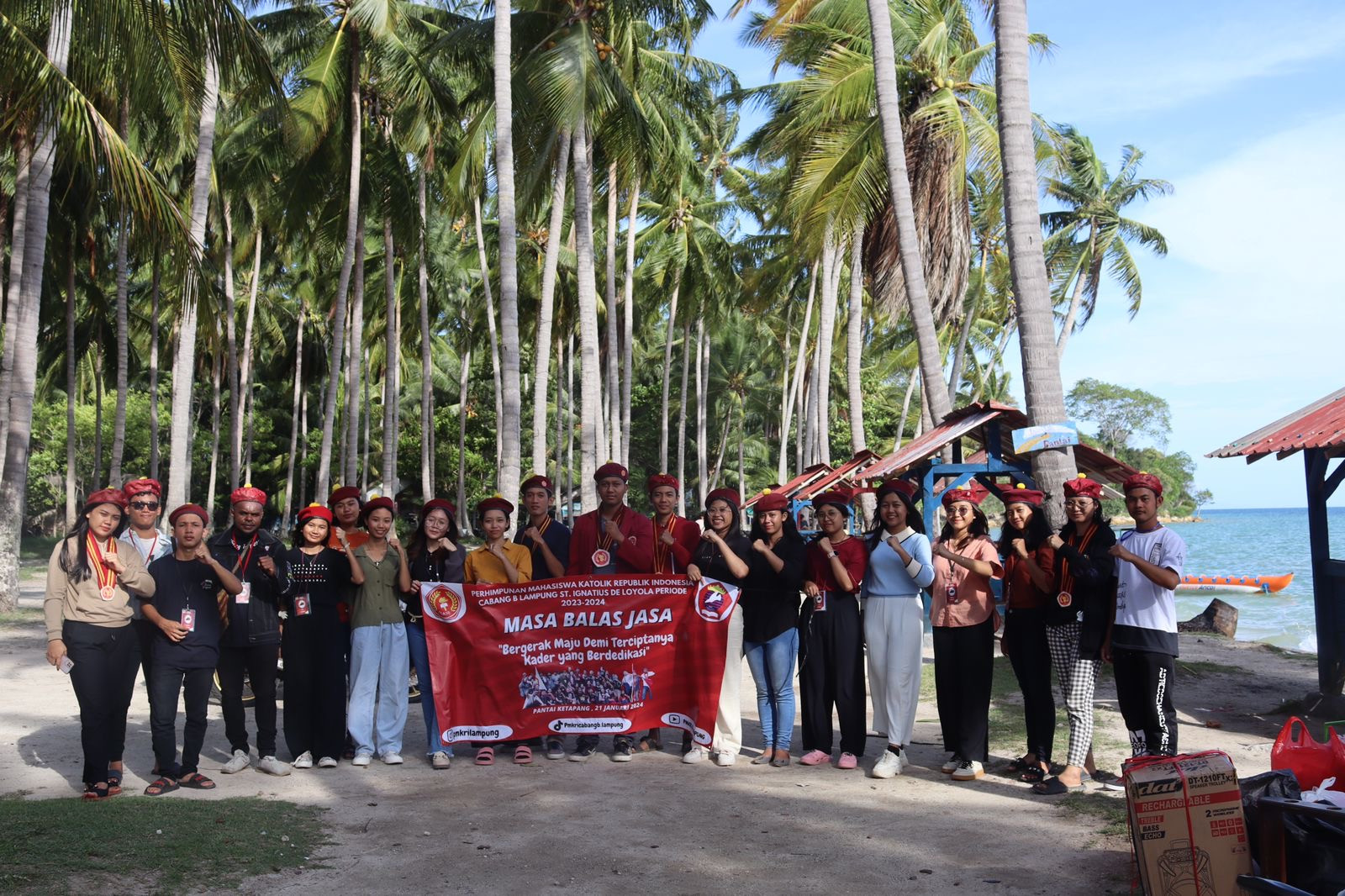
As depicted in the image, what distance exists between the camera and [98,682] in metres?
6.43

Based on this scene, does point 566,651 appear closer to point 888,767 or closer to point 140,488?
point 888,767

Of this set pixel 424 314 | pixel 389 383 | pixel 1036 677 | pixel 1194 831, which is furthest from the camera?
pixel 424 314

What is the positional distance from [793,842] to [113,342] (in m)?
33.2

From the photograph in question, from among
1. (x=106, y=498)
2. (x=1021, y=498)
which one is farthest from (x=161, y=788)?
(x=1021, y=498)

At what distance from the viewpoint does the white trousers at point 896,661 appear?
23.7 ft

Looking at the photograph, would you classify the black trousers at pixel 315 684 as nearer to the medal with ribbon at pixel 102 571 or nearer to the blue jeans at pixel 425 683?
the blue jeans at pixel 425 683

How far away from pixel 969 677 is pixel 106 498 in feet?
17.4

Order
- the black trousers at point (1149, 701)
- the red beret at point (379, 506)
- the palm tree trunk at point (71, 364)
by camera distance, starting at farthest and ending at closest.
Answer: the palm tree trunk at point (71, 364) < the red beret at point (379, 506) < the black trousers at point (1149, 701)

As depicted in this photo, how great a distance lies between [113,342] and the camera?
3359 cm

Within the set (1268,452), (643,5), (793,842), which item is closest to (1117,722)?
(1268,452)

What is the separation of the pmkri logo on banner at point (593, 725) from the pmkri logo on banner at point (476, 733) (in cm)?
38

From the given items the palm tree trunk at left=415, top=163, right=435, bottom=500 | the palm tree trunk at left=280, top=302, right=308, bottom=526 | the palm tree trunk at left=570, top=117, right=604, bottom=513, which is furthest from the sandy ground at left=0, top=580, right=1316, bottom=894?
the palm tree trunk at left=280, top=302, right=308, bottom=526

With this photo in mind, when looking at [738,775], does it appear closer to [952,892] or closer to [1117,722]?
[952,892]

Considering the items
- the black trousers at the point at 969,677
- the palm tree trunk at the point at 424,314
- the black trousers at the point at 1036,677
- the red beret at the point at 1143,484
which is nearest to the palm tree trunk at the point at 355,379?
the palm tree trunk at the point at 424,314
